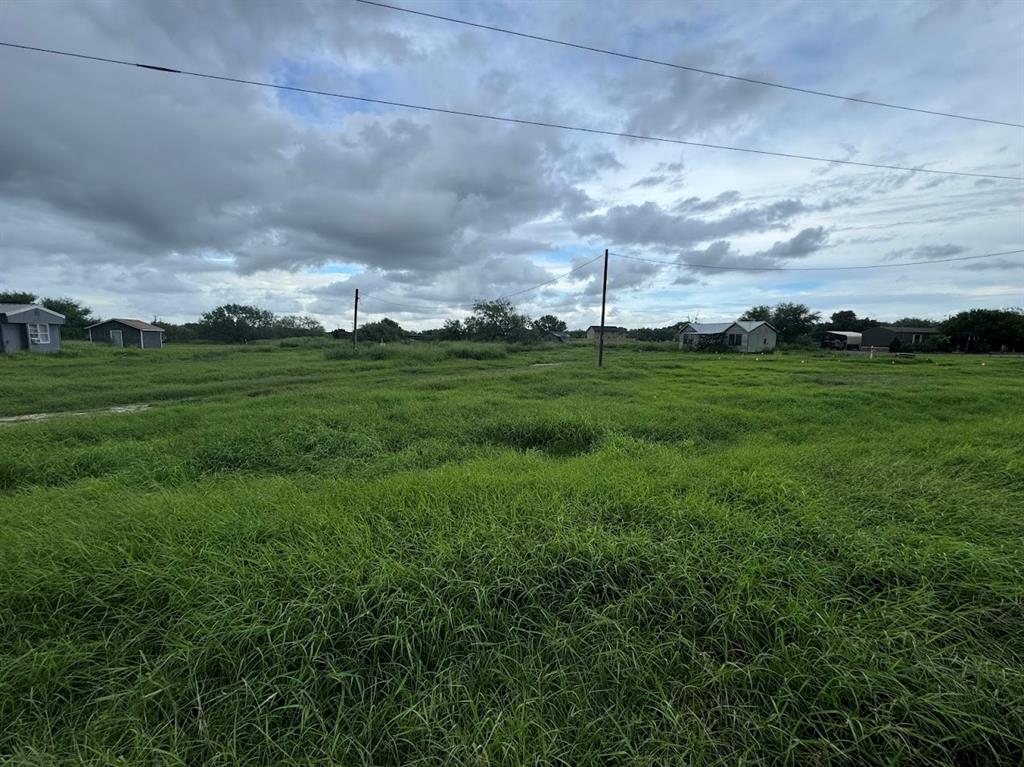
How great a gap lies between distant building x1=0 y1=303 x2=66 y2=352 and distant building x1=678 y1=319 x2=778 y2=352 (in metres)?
54.1

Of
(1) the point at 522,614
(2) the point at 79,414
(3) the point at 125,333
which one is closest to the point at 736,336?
(2) the point at 79,414

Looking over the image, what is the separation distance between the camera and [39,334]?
27.1 meters

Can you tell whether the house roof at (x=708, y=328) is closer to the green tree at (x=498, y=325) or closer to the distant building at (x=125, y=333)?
the green tree at (x=498, y=325)

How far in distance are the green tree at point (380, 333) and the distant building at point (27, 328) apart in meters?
24.0

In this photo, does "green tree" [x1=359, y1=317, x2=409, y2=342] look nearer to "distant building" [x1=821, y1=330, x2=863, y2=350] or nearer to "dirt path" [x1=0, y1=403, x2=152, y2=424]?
"dirt path" [x1=0, y1=403, x2=152, y2=424]

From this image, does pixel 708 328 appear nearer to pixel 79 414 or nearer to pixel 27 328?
pixel 79 414

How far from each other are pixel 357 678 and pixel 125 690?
1.13 metres

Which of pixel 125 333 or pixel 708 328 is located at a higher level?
pixel 708 328

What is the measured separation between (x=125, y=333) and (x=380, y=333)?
73.7 feet

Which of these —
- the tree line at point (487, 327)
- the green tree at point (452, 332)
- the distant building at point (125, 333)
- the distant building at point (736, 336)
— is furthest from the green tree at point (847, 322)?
the distant building at point (125, 333)

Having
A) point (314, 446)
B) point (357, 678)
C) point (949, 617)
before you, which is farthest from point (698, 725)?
point (314, 446)

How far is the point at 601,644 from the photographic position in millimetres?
2461

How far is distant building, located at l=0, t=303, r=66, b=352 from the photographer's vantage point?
82.7 ft

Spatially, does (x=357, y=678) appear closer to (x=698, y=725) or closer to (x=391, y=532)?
(x=391, y=532)
